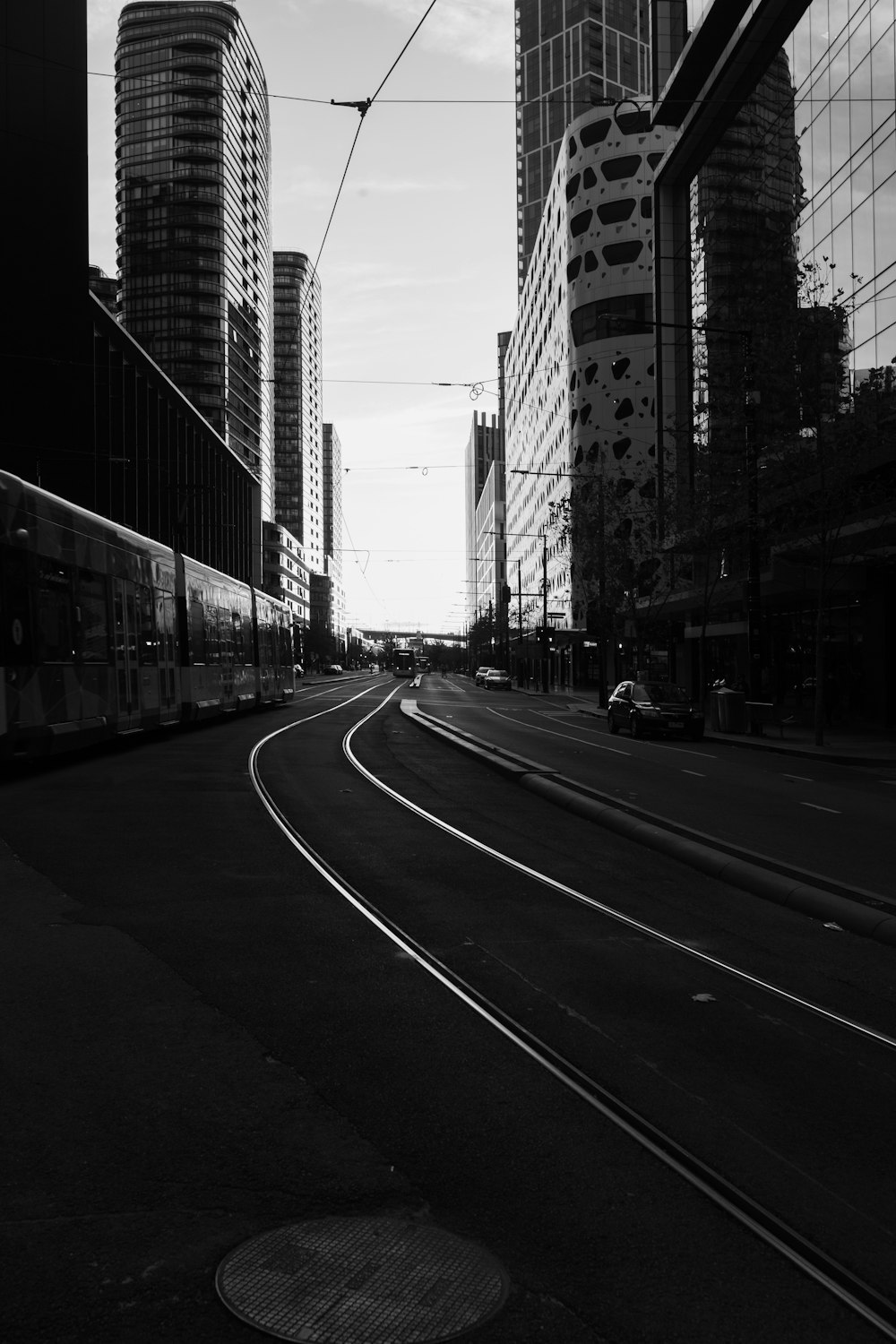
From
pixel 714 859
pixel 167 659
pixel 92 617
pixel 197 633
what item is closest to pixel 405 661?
pixel 197 633

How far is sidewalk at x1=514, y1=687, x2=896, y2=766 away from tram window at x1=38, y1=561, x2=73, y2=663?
49.3 feet

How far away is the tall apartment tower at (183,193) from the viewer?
374 feet

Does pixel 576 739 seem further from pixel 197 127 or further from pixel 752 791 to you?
pixel 197 127

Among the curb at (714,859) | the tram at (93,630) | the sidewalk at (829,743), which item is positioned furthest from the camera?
the sidewalk at (829,743)

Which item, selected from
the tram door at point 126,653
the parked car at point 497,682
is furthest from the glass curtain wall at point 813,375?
the parked car at point 497,682

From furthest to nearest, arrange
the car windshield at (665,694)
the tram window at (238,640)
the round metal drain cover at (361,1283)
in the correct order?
1. the car windshield at (665,694)
2. the tram window at (238,640)
3. the round metal drain cover at (361,1283)

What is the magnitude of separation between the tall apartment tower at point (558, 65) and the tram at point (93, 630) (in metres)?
138

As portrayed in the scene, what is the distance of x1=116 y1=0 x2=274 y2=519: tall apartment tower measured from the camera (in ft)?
374

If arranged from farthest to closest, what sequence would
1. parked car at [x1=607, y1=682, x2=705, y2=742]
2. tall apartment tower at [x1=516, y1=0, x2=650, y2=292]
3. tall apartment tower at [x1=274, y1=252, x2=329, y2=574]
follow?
1. tall apartment tower at [x1=274, y1=252, x2=329, y2=574]
2. tall apartment tower at [x1=516, y1=0, x2=650, y2=292]
3. parked car at [x1=607, y1=682, x2=705, y2=742]

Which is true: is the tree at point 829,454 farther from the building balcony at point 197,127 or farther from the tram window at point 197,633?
the building balcony at point 197,127

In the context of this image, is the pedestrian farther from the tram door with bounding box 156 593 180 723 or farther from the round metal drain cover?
the round metal drain cover

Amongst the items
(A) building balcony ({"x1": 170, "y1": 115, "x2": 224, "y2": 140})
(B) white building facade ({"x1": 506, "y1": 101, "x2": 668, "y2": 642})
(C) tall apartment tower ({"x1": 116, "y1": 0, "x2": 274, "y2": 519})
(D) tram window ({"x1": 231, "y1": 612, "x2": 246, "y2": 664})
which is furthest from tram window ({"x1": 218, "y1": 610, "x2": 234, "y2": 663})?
(A) building balcony ({"x1": 170, "y1": 115, "x2": 224, "y2": 140})

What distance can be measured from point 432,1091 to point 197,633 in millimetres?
21614

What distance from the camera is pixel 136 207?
11619cm
